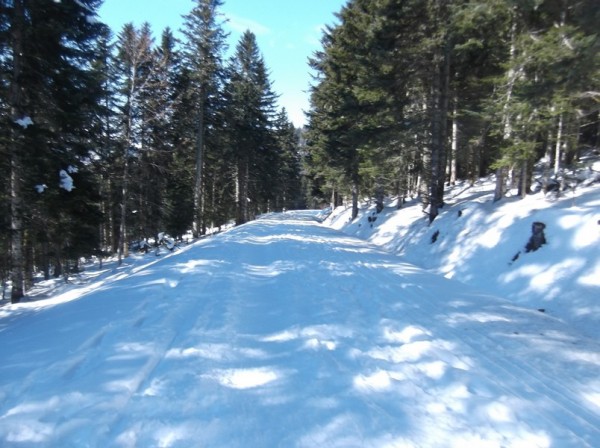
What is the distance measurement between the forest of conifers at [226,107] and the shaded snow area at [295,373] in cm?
514

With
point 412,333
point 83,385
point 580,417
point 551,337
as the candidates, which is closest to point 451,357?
point 412,333

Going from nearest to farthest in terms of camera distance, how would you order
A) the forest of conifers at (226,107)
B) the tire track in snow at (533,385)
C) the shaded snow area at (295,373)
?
the shaded snow area at (295,373)
the tire track in snow at (533,385)
the forest of conifers at (226,107)

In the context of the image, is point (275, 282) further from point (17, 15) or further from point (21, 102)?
point (17, 15)

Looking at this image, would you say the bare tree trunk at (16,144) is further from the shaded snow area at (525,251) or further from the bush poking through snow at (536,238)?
the bush poking through snow at (536,238)

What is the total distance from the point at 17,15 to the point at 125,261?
42.2 feet

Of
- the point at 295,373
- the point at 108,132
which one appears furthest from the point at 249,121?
the point at 295,373

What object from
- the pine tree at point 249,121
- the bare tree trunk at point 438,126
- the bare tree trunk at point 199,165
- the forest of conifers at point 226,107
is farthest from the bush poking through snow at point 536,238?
the pine tree at point 249,121

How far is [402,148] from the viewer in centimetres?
1681

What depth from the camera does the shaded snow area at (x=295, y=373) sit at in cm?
324

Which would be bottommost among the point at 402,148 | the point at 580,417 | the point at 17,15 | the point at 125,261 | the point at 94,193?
the point at 125,261

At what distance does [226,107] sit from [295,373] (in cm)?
2540

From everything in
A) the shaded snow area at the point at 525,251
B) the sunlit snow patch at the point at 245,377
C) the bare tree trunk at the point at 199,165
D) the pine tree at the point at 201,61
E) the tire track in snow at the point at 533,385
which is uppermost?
the pine tree at the point at 201,61

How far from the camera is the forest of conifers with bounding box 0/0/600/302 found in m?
9.82

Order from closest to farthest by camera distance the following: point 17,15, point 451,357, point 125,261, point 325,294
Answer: point 451,357 < point 325,294 < point 17,15 < point 125,261
